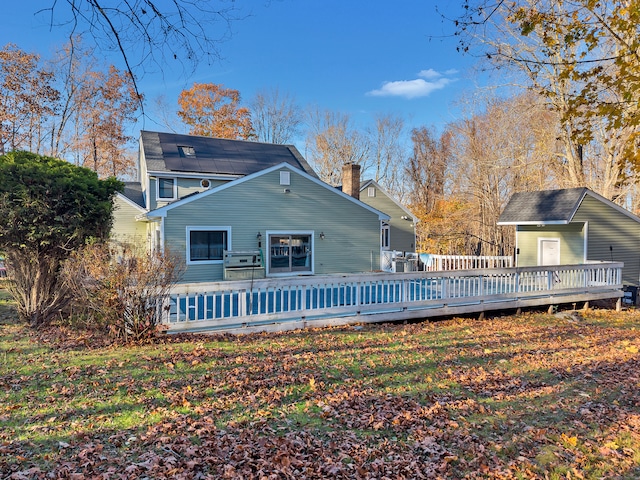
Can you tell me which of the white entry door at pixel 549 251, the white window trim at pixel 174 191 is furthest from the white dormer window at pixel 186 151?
the white entry door at pixel 549 251

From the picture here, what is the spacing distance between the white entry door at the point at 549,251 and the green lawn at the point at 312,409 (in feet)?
30.7

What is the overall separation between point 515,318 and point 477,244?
61.6 feet

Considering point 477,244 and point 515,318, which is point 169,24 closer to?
point 515,318

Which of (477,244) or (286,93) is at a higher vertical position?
(286,93)

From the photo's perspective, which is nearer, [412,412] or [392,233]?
[412,412]

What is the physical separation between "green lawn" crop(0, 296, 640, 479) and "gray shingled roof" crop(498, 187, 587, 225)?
8.85 meters

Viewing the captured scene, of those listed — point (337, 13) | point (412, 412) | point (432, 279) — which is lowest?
point (412, 412)

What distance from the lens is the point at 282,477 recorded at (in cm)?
303

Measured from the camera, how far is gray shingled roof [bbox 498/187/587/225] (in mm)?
14703

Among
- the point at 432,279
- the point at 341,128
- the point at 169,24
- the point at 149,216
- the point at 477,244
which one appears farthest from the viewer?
the point at 341,128

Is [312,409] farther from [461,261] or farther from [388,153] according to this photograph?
[388,153]

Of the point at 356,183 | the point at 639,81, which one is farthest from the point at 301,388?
the point at 356,183

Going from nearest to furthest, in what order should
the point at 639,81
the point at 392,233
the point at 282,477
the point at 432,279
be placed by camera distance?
the point at 282,477 < the point at 639,81 < the point at 432,279 < the point at 392,233

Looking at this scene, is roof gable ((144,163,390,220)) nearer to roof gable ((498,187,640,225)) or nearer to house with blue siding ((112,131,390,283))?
house with blue siding ((112,131,390,283))
